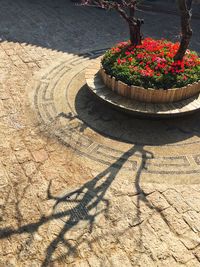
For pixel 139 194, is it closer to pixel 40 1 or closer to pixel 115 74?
pixel 115 74

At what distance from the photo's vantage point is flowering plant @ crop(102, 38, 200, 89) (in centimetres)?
994

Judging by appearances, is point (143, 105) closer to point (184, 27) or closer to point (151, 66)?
point (151, 66)

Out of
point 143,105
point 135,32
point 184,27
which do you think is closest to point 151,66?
point 143,105

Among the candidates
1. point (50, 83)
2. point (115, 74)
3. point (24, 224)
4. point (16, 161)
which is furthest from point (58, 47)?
point (24, 224)

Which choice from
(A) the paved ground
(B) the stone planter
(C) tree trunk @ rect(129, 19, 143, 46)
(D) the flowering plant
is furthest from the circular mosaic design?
(C) tree trunk @ rect(129, 19, 143, 46)

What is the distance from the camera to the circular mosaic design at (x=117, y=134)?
28.2 feet

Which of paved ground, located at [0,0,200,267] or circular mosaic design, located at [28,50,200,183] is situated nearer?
paved ground, located at [0,0,200,267]

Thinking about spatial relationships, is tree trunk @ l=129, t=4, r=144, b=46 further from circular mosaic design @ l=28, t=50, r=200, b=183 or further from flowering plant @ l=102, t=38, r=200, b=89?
circular mosaic design @ l=28, t=50, r=200, b=183

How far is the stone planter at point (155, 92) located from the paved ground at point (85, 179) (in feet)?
2.53

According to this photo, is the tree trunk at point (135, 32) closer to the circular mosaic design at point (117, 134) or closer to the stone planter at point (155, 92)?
the stone planter at point (155, 92)

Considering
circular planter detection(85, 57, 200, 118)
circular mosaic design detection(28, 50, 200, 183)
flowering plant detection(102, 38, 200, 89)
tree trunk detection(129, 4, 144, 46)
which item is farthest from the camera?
tree trunk detection(129, 4, 144, 46)

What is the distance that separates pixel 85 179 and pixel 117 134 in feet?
7.10

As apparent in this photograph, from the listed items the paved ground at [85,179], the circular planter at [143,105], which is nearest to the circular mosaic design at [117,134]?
the paved ground at [85,179]

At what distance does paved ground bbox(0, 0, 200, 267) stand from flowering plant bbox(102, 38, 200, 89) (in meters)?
1.32
